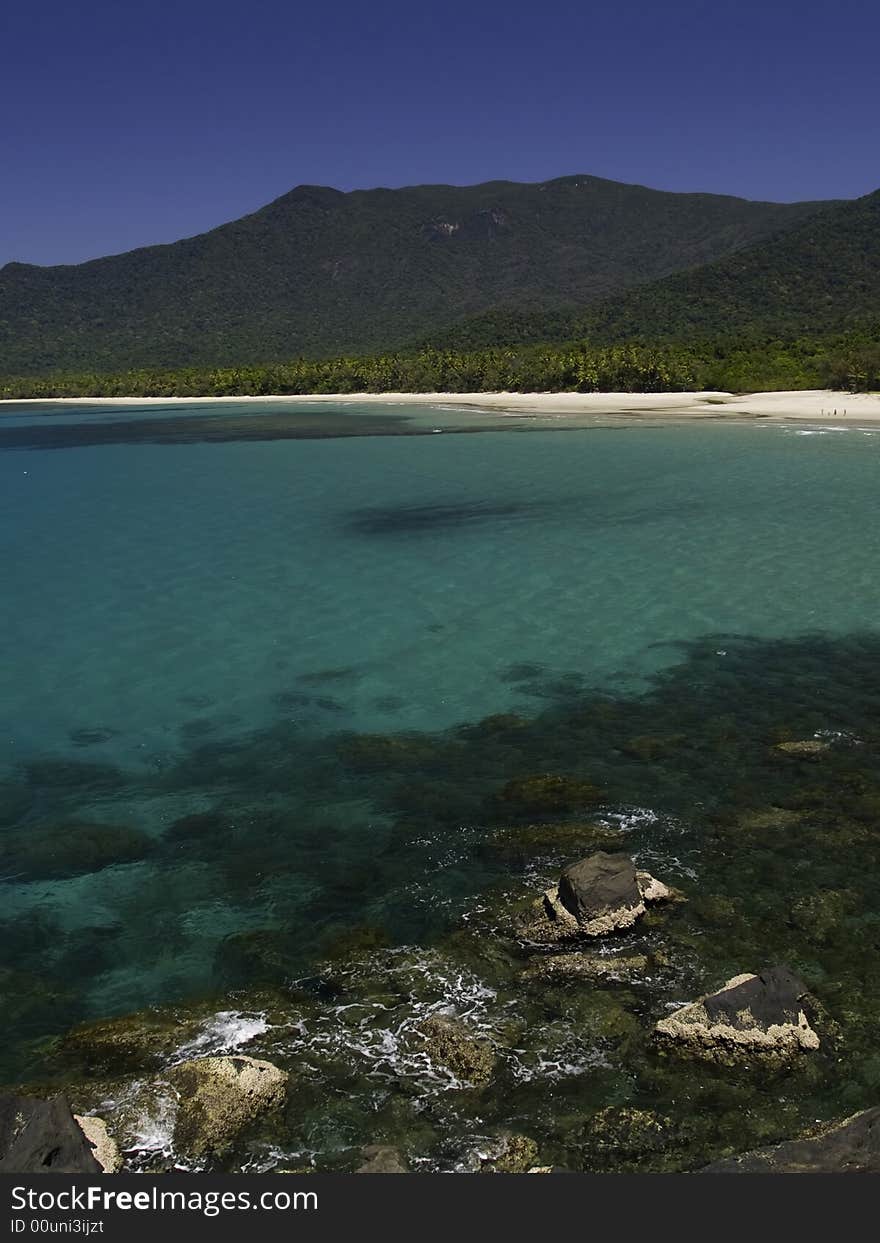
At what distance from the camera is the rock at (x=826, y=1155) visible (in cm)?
710

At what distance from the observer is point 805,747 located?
16.4 metres

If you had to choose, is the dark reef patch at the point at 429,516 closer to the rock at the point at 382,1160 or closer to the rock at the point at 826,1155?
the rock at the point at 382,1160

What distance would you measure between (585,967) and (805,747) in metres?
7.71

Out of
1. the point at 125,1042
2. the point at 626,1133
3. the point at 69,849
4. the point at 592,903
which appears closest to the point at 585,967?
the point at 592,903

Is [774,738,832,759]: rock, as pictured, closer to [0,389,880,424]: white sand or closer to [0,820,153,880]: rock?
[0,820,153,880]: rock

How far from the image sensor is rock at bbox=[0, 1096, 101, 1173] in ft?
23.2

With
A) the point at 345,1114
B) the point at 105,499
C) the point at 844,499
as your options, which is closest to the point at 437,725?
the point at 345,1114

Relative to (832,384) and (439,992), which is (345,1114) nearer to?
(439,992)

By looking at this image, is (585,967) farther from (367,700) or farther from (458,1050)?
(367,700)

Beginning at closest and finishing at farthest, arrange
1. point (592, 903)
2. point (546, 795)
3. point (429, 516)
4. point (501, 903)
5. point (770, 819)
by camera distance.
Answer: point (592, 903) → point (501, 903) → point (770, 819) → point (546, 795) → point (429, 516)

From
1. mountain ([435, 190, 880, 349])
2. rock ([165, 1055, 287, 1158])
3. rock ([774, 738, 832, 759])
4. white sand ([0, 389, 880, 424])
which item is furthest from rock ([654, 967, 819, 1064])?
mountain ([435, 190, 880, 349])

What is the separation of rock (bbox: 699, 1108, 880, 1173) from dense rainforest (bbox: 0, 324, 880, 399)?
98.7 meters

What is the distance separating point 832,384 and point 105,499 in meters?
77.6

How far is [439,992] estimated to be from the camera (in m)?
10.3
